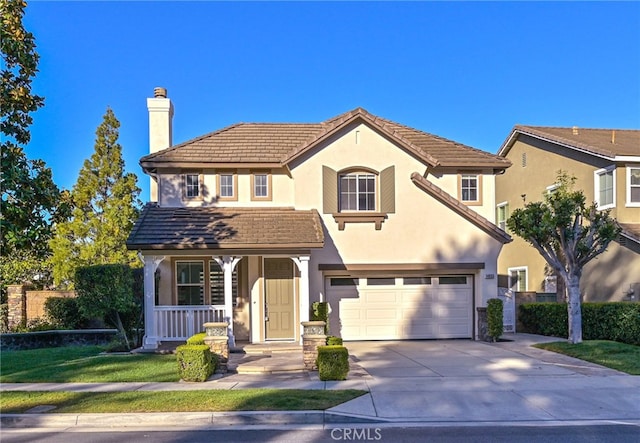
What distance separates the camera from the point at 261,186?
52.2 ft

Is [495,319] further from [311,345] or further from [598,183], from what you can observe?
[598,183]

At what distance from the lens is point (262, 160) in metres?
15.6

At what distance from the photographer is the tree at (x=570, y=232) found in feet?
43.4

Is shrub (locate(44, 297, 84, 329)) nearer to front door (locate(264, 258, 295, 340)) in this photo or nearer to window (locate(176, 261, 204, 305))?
window (locate(176, 261, 204, 305))

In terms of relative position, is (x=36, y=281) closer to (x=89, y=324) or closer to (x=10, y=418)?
(x=89, y=324)

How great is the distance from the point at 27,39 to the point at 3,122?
6.05 ft

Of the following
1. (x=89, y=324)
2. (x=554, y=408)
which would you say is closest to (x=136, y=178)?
(x=89, y=324)

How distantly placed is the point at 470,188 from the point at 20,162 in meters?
13.2

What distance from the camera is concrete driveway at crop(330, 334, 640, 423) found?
7.57m

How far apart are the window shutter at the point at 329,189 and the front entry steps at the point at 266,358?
14.3 feet

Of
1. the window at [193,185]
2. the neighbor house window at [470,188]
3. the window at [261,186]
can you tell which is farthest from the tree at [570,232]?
the window at [193,185]

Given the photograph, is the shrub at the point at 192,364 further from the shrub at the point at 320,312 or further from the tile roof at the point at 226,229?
the shrub at the point at 320,312

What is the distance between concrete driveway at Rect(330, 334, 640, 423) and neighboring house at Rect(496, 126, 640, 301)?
6.70 metres

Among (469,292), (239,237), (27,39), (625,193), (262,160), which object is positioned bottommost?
(469,292)
